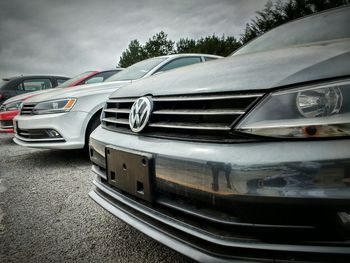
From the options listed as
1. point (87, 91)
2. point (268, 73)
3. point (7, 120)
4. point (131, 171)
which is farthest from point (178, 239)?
point (7, 120)

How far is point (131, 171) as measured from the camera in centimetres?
143

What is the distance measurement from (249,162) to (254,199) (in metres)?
0.13

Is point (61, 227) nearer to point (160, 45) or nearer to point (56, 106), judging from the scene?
point (56, 106)

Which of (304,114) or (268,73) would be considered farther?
(268,73)

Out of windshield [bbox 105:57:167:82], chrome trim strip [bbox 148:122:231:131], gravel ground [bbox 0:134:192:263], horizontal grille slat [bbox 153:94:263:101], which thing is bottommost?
gravel ground [bbox 0:134:192:263]

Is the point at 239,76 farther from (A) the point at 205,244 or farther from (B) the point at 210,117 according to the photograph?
(A) the point at 205,244

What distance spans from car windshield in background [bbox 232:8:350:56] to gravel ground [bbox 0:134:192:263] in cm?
167

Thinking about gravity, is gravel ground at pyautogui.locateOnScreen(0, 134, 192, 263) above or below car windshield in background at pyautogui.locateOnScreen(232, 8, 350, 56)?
below

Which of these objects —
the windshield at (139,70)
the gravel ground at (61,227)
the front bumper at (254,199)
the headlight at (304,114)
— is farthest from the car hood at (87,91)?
the headlight at (304,114)

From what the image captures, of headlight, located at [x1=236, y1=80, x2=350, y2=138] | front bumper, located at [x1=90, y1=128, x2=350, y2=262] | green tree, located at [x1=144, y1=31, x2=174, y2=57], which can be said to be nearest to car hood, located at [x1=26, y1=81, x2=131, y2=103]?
front bumper, located at [x1=90, y1=128, x2=350, y2=262]

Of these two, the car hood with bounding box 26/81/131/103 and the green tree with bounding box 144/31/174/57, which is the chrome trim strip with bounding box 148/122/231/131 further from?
the green tree with bounding box 144/31/174/57

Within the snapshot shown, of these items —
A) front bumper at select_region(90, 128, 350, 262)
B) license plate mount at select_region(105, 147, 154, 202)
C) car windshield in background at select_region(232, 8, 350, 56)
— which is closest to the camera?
front bumper at select_region(90, 128, 350, 262)

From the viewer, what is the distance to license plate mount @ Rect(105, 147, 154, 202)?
1325 millimetres

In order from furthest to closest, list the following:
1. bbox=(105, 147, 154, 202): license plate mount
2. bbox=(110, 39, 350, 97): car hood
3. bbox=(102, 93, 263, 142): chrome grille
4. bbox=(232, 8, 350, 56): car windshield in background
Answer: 1. bbox=(232, 8, 350, 56): car windshield in background
2. bbox=(105, 147, 154, 202): license plate mount
3. bbox=(102, 93, 263, 142): chrome grille
4. bbox=(110, 39, 350, 97): car hood
